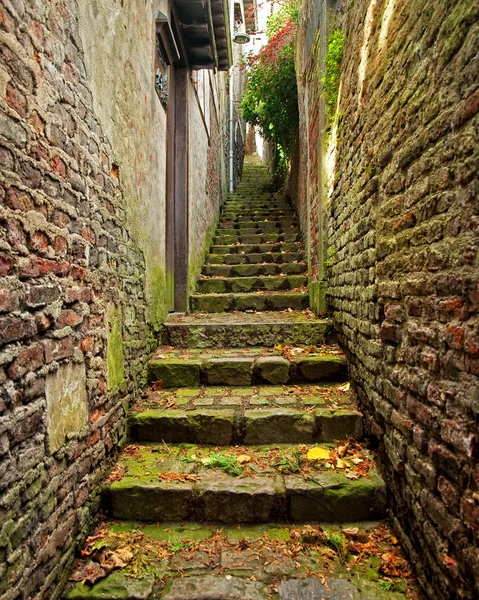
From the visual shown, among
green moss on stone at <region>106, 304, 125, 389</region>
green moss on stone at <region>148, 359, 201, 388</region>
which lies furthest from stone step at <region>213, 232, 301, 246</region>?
green moss on stone at <region>106, 304, 125, 389</region>

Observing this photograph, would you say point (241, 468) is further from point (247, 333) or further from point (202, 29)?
point (202, 29)

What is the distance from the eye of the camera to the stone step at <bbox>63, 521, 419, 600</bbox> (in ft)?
5.61

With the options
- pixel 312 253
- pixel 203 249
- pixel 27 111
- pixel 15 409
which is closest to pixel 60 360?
pixel 15 409

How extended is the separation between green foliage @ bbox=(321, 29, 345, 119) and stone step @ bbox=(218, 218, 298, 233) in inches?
135

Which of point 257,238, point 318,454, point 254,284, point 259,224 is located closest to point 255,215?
point 259,224

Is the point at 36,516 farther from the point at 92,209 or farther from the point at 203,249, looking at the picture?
the point at 203,249

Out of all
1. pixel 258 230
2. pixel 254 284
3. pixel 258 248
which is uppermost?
pixel 258 230

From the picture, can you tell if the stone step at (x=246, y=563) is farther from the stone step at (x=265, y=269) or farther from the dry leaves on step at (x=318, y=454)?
the stone step at (x=265, y=269)

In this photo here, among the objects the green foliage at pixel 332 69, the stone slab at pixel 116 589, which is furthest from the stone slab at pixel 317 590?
the green foliage at pixel 332 69

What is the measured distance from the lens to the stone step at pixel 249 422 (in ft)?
8.83

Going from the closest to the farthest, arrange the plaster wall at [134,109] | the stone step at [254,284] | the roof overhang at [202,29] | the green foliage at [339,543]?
the green foliage at [339,543]
the plaster wall at [134,109]
the roof overhang at [202,29]
the stone step at [254,284]

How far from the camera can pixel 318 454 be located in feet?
8.24

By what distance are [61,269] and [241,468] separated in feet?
5.25

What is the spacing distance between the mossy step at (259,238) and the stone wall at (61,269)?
13.0 feet
